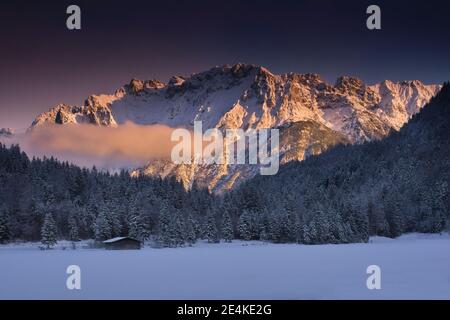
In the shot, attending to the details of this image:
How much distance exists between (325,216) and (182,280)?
97807 millimetres

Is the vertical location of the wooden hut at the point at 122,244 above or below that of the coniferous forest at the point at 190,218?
below

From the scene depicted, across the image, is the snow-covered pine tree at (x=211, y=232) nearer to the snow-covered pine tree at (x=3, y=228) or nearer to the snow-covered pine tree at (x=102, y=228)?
the snow-covered pine tree at (x=102, y=228)

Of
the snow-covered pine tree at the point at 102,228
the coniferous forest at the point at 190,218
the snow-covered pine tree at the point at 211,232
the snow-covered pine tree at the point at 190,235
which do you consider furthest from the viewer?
the snow-covered pine tree at the point at 211,232

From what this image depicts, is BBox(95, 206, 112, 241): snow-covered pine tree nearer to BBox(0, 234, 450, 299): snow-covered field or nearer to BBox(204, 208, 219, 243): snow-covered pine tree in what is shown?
BBox(204, 208, 219, 243): snow-covered pine tree

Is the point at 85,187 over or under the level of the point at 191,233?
over

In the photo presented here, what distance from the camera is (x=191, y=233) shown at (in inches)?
5246

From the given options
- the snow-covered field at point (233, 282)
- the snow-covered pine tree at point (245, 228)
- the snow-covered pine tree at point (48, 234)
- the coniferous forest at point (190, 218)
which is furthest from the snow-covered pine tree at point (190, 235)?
the snow-covered field at point (233, 282)

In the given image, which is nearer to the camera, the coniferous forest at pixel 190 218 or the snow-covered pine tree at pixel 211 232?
the coniferous forest at pixel 190 218

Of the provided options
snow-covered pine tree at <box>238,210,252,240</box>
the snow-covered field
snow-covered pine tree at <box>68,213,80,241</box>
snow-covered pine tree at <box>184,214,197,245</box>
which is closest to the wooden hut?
snow-covered pine tree at <box>184,214,197,245</box>

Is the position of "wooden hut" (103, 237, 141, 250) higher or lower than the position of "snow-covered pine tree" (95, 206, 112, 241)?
lower

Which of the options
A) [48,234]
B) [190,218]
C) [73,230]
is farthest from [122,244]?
[190,218]
